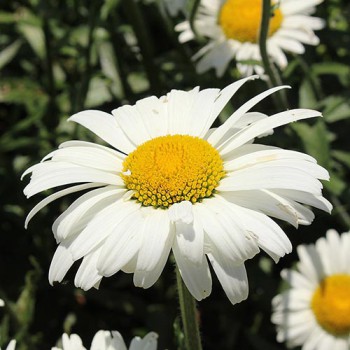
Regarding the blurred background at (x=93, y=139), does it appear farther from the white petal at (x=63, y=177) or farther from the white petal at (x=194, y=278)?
the white petal at (x=194, y=278)

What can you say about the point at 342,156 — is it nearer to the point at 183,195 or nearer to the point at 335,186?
the point at 335,186

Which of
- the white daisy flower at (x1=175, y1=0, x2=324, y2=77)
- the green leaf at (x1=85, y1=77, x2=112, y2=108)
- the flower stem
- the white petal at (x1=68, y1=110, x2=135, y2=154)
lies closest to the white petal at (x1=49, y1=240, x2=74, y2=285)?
the flower stem

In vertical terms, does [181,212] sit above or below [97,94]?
above

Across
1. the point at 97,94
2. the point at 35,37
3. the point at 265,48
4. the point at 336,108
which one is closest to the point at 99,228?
the point at 265,48

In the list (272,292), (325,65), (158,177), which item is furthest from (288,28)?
(158,177)

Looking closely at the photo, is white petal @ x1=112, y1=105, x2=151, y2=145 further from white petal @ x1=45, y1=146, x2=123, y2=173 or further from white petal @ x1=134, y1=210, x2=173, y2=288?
white petal @ x1=134, y1=210, x2=173, y2=288

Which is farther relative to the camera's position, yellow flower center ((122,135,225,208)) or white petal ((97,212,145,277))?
yellow flower center ((122,135,225,208))
